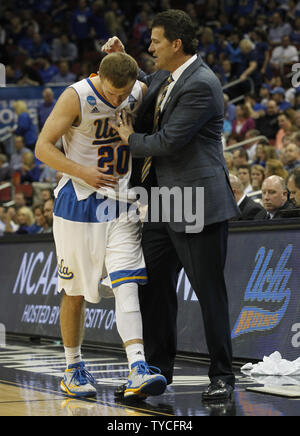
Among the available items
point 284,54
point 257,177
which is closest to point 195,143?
point 257,177

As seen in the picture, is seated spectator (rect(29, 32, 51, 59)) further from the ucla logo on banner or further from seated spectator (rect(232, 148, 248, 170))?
the ucla logo on banner

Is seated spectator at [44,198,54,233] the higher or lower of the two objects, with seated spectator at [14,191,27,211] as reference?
lower

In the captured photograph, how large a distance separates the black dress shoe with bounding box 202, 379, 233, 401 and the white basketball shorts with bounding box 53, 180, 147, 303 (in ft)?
2.47

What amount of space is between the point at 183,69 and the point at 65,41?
15080mm

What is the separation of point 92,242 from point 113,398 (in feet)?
3.17

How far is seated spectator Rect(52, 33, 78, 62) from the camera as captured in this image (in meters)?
19.3

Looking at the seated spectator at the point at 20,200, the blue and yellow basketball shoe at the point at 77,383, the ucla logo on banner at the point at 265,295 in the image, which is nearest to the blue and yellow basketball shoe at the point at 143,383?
the blue and yellow basketball shoe at the point at 77,383

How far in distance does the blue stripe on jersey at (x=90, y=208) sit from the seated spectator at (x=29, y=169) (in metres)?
9.32

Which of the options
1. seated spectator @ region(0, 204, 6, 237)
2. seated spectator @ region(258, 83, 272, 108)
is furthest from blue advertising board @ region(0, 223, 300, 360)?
seated spectator @ region(258, 83, 272, 108)

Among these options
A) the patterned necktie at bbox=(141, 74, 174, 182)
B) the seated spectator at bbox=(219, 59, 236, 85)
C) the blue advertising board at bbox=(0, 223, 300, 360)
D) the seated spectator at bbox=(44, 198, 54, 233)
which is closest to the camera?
the patterned necktie at bbox=(141, 74, 174, 182)

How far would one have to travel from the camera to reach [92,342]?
809cm

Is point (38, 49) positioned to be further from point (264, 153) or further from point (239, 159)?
point (239, 159)

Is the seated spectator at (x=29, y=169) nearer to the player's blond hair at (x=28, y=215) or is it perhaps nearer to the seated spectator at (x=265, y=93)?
the player's blond hair at (x=28, y=215)
